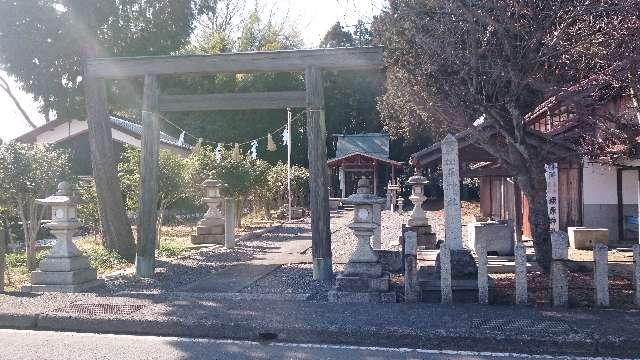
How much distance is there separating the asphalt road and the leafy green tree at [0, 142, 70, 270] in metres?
5.58

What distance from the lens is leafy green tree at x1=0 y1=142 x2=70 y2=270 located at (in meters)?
11.8

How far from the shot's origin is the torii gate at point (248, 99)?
1025cm

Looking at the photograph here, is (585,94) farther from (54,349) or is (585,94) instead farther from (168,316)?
(54,349)

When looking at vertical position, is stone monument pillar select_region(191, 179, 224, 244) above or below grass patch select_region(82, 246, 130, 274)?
above

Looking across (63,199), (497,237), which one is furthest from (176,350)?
(497,237)

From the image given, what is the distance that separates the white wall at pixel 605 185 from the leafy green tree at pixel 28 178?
12.3m

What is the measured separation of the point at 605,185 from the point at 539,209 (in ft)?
21.0

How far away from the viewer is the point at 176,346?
21.5ft

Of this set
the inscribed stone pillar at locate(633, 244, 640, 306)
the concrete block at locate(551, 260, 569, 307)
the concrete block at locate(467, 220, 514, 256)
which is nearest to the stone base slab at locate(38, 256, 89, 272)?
the concrete block at locate(551, 260, 569, 307)

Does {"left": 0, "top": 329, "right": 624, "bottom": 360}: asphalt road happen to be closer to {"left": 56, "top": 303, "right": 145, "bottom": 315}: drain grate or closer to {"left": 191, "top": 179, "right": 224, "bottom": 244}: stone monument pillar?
{"left": 56, "top": 303, "right": 145, "bottom": 315}: drain grate

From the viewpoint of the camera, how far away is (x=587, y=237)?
14.5 metres

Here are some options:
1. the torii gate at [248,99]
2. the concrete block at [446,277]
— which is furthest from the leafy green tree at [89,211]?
the concrete block at [446,277]

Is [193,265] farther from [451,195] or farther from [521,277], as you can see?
[521,277]

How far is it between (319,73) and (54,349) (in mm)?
5980
